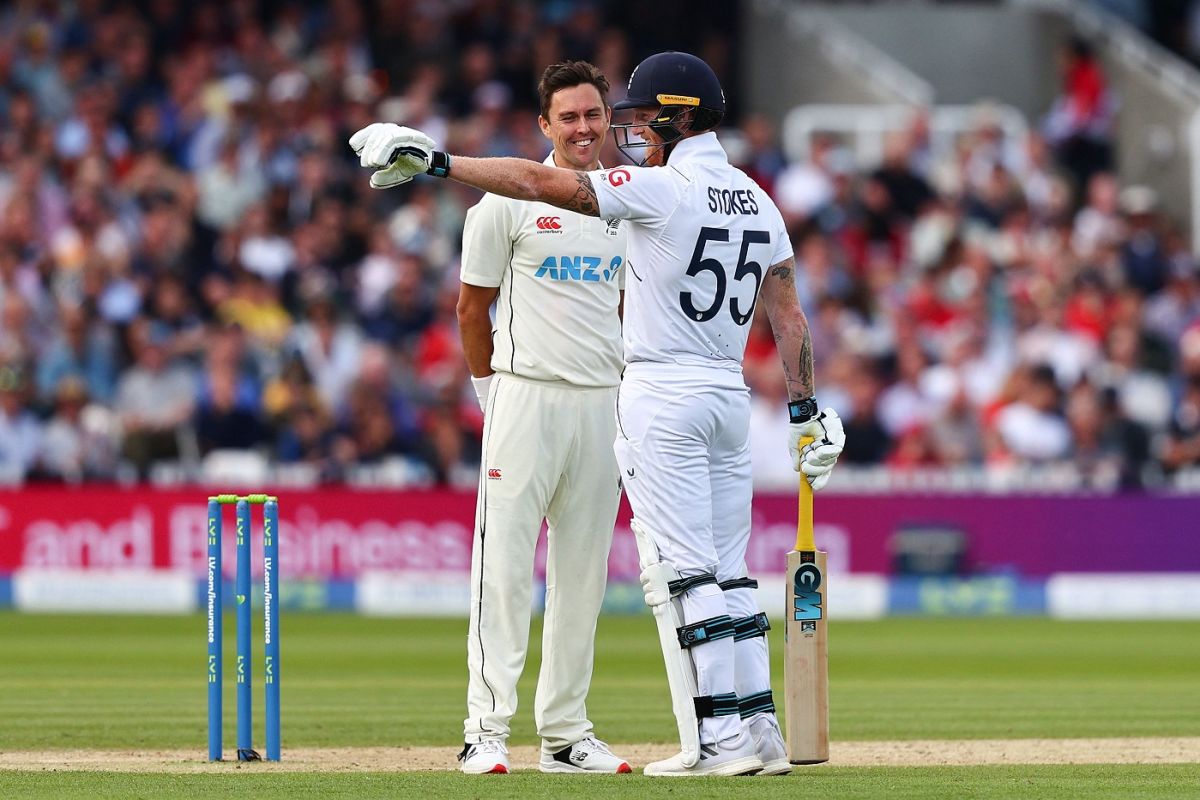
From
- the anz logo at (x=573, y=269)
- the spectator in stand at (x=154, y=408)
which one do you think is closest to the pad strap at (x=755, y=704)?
the anz logo at (x=573, y=269)

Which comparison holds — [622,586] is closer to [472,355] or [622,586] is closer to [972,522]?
[972,522]

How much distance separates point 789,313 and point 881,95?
13167mm

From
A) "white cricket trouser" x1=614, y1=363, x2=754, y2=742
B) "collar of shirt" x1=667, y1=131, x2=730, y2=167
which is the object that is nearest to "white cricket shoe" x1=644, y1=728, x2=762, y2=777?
"white cricket trouser" x1=614, y1=363, x2=754, y2=742

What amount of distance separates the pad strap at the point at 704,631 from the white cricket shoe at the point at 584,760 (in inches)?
22.6

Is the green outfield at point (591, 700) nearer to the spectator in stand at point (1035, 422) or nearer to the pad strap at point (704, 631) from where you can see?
the pad strap at point (704, 631)

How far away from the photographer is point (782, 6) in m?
20.0

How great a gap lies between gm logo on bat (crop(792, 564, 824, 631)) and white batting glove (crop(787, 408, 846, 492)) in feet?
0.86

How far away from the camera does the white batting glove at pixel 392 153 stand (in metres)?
5.88

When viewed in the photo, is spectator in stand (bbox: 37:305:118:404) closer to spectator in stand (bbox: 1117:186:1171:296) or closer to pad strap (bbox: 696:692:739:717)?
spectator in stand (bbox: 1117:186:1171:296)

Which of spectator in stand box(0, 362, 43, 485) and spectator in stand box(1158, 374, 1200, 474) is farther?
spectator in stand box(1158, 374, 1200, 474)

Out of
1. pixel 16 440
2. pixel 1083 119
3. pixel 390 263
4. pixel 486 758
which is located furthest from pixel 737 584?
pixel 1083 119

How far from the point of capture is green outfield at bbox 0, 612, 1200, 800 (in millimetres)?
6207

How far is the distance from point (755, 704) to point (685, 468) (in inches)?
29.6

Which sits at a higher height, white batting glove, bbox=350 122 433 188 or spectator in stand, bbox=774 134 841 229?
spectator in stand, bbox=774 134 841 229
